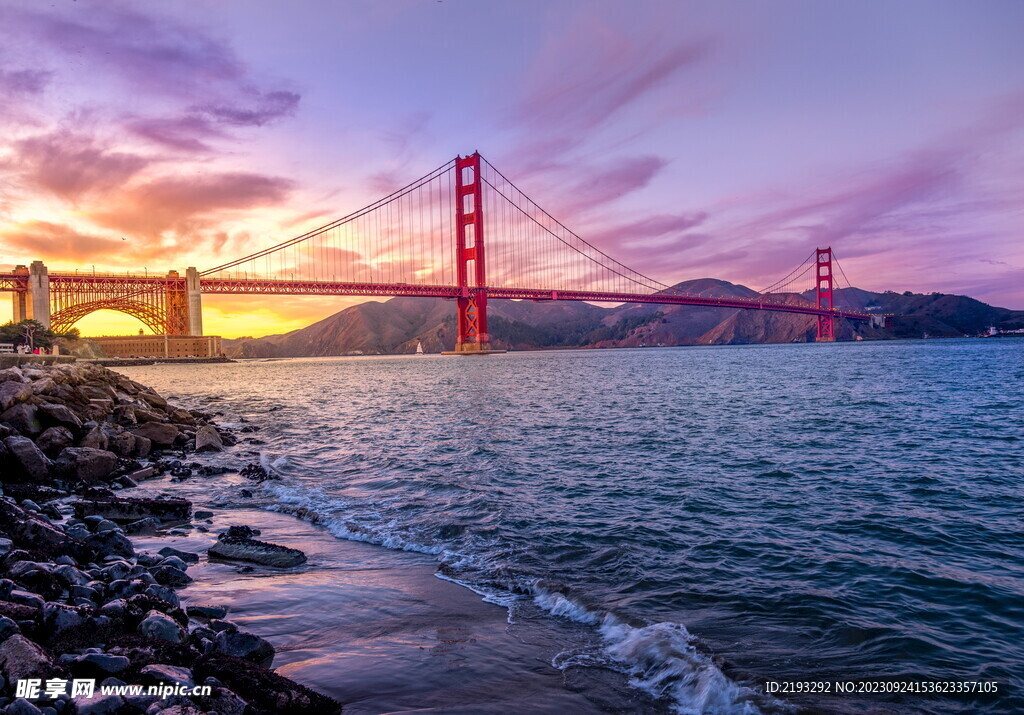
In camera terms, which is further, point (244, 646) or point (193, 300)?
point (193, 300)

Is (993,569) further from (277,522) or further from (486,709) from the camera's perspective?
(277,522)

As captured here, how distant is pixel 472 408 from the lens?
71.7 ft

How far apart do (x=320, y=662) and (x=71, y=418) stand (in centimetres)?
1010

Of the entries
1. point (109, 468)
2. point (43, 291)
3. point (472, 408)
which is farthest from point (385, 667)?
point (43, 291)

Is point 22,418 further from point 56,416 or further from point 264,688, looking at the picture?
point 264,688

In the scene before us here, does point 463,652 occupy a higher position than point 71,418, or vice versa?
point 71,418

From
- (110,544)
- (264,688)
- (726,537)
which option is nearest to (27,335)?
(110,544)

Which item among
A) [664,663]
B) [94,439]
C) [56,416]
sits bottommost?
[664,663]

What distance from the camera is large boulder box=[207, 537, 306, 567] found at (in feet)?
19.1

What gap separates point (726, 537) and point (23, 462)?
9509 millimetres

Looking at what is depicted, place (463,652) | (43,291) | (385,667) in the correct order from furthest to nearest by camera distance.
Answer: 1. (43,291)
2. (463,652)
3. (385,667)

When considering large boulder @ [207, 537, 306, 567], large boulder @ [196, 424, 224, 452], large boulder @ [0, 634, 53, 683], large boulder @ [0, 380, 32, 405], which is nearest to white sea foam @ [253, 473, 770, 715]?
large boulder @ [207, 537, 306, 567]

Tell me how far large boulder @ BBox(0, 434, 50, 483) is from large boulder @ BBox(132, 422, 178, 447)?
15.9 ft

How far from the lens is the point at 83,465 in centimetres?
927
